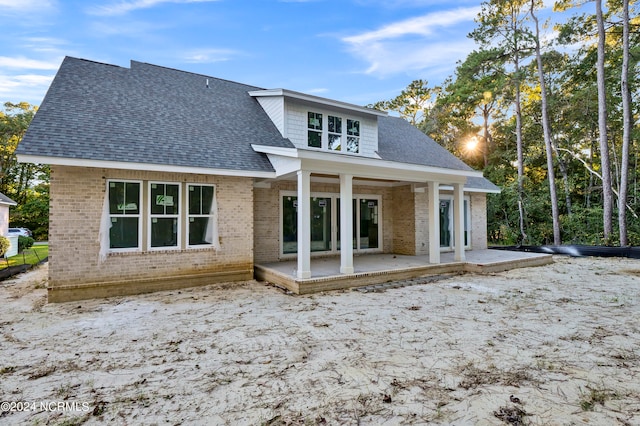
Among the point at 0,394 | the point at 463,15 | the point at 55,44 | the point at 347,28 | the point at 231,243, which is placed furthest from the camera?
the point at 463,15

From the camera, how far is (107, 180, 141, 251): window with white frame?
698 centimetres

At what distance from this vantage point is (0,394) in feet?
9.95

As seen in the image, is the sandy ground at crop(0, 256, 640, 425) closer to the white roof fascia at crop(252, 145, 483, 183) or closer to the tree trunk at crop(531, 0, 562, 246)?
the white roof fascia at crop(252, 145, 483, 183)

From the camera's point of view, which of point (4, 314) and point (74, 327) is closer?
point (74, 327)

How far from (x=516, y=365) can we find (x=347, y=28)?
12802mm

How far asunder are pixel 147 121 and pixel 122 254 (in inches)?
139

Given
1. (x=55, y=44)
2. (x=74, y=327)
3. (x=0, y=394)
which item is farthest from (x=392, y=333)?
(x=55, y=44)

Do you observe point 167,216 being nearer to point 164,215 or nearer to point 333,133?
point 164,215

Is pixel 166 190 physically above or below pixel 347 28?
below

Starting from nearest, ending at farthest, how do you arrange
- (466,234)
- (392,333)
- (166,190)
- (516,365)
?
(516,365), (392,333), (166,190), (466,234)

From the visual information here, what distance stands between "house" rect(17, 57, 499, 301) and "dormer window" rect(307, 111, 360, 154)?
0.04 meters

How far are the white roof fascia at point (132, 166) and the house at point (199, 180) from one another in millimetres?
23

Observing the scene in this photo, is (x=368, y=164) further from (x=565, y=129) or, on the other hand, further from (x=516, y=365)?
(x=565, y=129)

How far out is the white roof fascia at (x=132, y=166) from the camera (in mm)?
5941
